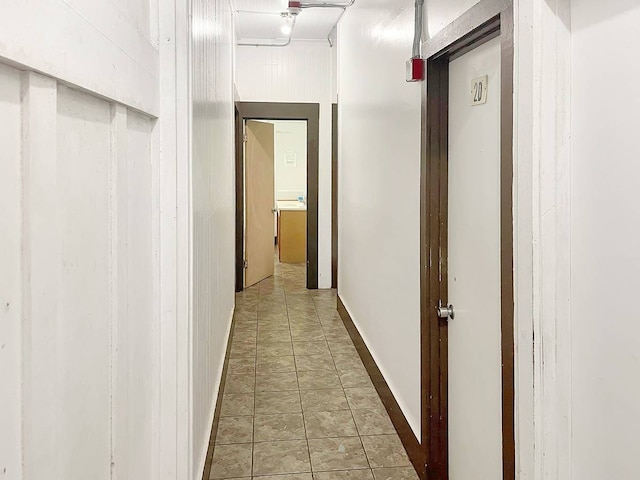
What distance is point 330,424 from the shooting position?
2.98m

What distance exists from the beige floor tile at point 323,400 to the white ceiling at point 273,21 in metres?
3.25

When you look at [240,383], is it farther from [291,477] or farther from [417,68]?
[417,68]

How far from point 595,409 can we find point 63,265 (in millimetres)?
1123

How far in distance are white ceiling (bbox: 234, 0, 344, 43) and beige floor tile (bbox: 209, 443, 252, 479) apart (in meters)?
3.70

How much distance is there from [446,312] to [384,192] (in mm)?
1150

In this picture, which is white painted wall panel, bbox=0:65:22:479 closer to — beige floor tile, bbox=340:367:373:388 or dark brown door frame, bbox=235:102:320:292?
beige floor tile, bbox=340:367:373:388

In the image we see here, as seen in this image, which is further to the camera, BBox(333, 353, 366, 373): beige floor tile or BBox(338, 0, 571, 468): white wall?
BBox(333, 353, 366, 373): beige floor tile

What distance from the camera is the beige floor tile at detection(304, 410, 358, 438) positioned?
2869mm

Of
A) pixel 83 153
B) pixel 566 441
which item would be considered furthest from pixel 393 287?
pixel 83 153

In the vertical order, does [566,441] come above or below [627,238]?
below

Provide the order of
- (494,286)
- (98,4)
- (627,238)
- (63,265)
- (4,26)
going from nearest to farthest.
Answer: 1. (4,26)
2. (63,265)
3. (98,4)
4. (627,238)
5. (494,286)

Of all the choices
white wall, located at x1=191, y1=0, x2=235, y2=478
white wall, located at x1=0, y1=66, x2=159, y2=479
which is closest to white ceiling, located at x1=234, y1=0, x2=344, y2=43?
white wall, located at x1=191, y1=0, x2=235, y2=478

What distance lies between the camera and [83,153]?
0.96 m

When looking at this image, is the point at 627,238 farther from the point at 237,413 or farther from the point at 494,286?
the point at 237,413
